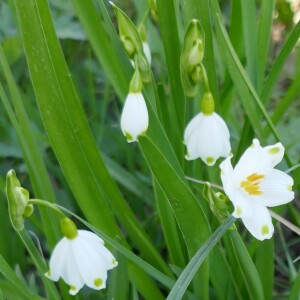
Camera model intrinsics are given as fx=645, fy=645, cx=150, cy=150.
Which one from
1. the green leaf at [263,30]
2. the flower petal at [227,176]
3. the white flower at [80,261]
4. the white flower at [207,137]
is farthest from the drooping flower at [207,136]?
the green leaf at [263,30]

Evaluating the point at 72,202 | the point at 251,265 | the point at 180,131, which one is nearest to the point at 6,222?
the point at 72,202

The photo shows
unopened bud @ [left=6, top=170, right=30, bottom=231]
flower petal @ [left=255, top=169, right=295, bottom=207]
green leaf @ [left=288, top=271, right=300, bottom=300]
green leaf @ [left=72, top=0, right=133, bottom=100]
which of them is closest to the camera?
unopened bud @ [left=6, top=170, right=30, bottom=231]

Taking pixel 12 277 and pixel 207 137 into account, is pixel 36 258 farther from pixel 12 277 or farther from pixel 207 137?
pixel 207 137

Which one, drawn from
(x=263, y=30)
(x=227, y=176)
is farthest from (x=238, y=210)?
(x=263, y=30)

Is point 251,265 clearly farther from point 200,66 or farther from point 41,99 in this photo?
point 41,99

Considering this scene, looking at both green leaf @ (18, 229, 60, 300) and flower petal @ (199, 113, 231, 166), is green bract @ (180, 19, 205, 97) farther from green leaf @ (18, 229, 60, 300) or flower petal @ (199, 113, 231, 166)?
green leaf @ (18, 229, 60, 300)

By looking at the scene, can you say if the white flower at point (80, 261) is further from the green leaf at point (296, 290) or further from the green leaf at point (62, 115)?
the green leaf at point (296, 290)

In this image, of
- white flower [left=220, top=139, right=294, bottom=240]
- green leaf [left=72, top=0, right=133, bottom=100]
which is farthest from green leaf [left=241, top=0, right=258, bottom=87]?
white flower [left=220, top=139, right=294, bottom=240]
